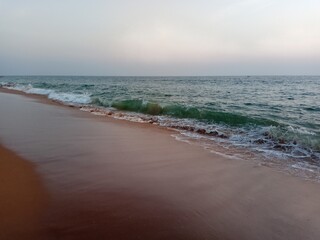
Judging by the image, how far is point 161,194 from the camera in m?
3.70

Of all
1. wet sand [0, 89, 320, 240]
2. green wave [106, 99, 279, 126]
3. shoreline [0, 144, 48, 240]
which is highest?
shoreline [0, 144, 48, 240]

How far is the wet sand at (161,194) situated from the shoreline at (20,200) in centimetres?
11

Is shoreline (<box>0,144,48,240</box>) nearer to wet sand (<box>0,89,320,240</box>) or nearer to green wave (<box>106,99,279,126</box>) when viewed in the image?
wet sand (<box>0,89,320,240</box>)

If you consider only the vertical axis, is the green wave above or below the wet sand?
below

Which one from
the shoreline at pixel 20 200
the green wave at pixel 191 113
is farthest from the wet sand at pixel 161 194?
the green wave at pixel 191 113

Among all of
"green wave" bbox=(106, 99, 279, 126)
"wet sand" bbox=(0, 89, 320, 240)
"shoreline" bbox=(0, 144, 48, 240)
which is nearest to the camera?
"shoreline" bbox=(0, 144, 48, 240)

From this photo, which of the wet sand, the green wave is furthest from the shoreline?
the green wave

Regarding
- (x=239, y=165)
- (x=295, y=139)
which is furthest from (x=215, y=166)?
(x=295, y=139)

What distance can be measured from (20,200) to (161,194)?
1730mm

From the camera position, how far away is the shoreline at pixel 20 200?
104 inches

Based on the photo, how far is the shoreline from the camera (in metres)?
2.64

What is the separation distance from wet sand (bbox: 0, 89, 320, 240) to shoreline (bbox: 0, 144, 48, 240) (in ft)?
0.37

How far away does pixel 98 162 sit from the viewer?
4996 millimetres

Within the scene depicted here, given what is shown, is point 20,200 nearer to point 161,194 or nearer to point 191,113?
point 161,194
